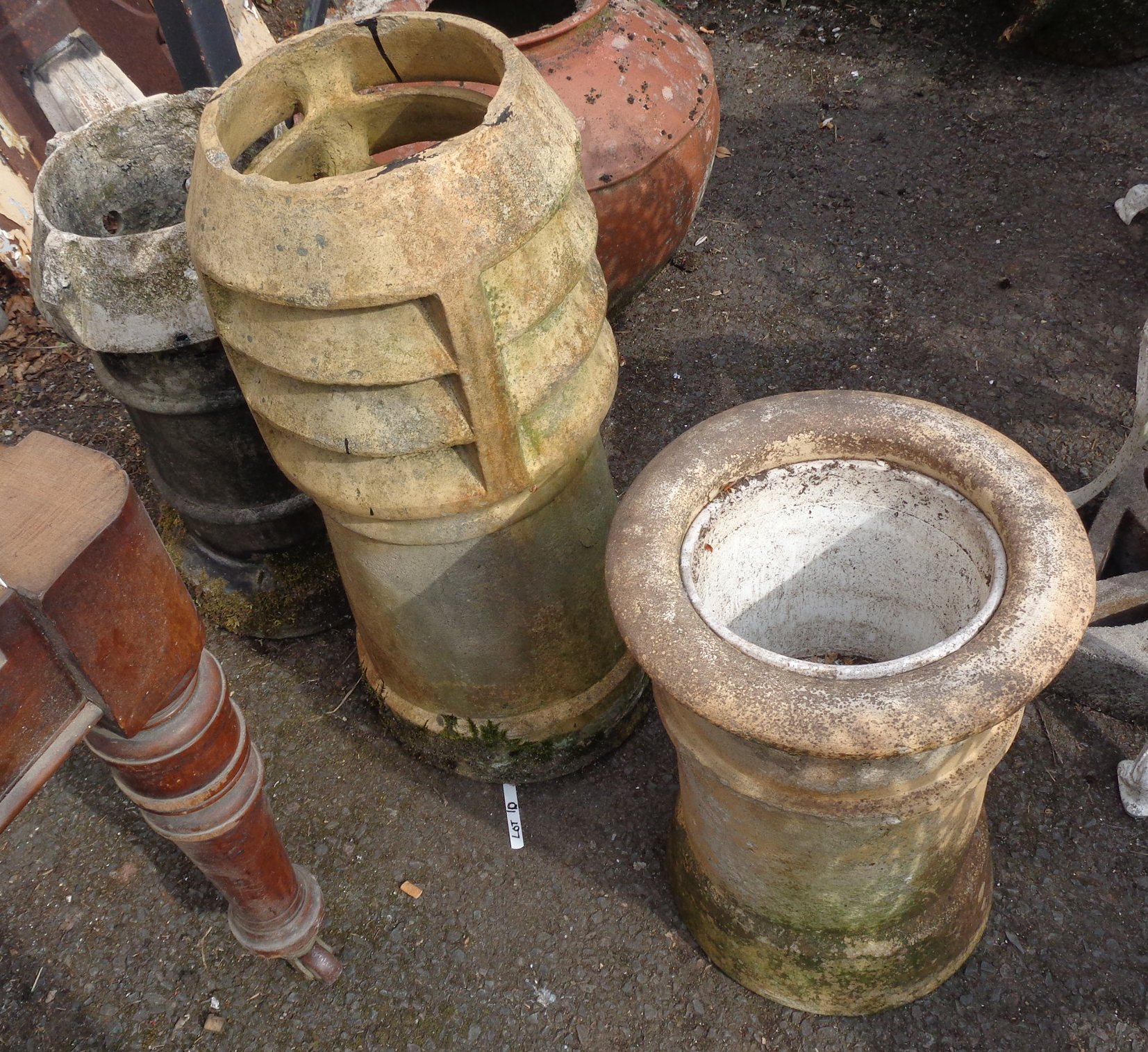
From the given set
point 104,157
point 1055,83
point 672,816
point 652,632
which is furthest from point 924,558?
point 1055,83

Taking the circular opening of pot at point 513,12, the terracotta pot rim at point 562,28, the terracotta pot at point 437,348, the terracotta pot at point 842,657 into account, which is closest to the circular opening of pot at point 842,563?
the terracotta pot at point 842,657

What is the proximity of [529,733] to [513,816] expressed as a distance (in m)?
0.24

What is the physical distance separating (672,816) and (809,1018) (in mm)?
541

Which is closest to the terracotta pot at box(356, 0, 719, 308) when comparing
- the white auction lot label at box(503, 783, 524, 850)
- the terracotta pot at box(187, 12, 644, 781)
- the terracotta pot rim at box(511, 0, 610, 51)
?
the terracotta pot rim at box(511, 0, 610, 51)

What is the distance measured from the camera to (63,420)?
12.8ft

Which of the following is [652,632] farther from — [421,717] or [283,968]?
[283,968]

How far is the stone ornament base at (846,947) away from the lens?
6.95 feet

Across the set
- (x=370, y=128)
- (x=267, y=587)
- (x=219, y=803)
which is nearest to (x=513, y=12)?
(x=370, y=128)

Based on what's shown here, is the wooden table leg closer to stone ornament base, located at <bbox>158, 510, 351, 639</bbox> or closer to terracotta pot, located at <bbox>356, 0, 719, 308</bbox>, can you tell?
stone ornament base, located at <bbox>158, 510, 351, 639</bbox>

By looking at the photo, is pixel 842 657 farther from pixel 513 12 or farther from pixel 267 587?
pixel 513 12

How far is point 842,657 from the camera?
2.38 metres

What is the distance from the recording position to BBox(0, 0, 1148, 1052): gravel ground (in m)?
2.30

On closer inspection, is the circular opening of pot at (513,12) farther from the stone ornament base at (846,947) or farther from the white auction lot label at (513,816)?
the stone ornament base at (846,947)

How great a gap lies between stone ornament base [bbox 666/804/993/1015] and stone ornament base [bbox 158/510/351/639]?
1340 millimetres
